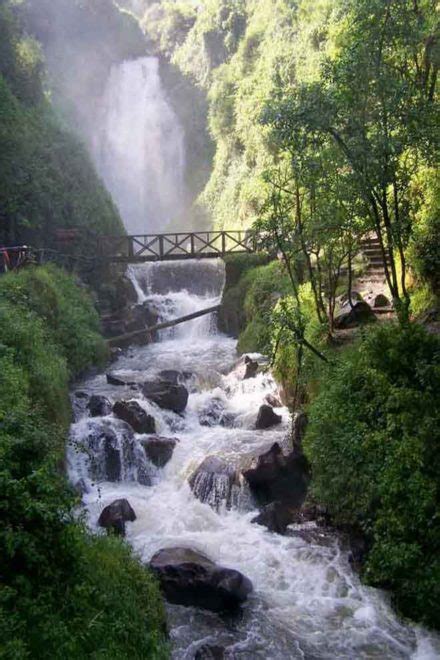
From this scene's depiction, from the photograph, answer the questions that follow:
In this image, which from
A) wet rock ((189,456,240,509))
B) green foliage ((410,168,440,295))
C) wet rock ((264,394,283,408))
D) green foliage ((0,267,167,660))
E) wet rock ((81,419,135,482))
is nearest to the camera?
green foliage ((0,267,167,660))

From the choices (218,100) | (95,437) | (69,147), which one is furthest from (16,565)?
(218,100)

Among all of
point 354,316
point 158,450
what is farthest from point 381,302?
point 158,450

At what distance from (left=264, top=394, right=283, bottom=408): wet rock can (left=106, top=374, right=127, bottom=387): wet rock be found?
13.5 ft

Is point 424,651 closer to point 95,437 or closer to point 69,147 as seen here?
→ point 95,437

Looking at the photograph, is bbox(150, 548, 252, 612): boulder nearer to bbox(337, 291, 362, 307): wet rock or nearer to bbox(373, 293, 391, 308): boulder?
bbox(337, 291, 362, 307): wet rock

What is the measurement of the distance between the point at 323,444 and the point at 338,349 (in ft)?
12.2

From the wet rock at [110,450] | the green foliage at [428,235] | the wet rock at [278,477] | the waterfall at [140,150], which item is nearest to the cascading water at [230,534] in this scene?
the wet rock at [110,450]

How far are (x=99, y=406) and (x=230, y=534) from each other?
538cm

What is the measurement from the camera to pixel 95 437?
12984 mm

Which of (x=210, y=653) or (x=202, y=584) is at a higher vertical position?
(x=202, y=584)

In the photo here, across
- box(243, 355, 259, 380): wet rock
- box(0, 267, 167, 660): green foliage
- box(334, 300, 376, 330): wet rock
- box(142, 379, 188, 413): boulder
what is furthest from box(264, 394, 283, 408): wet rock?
box(0, 267, 167, 660): green foliage

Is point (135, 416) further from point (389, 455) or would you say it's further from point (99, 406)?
point (389, 455)

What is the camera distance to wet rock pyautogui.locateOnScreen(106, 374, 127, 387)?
54.3 ft

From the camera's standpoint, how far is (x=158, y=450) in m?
12.9
